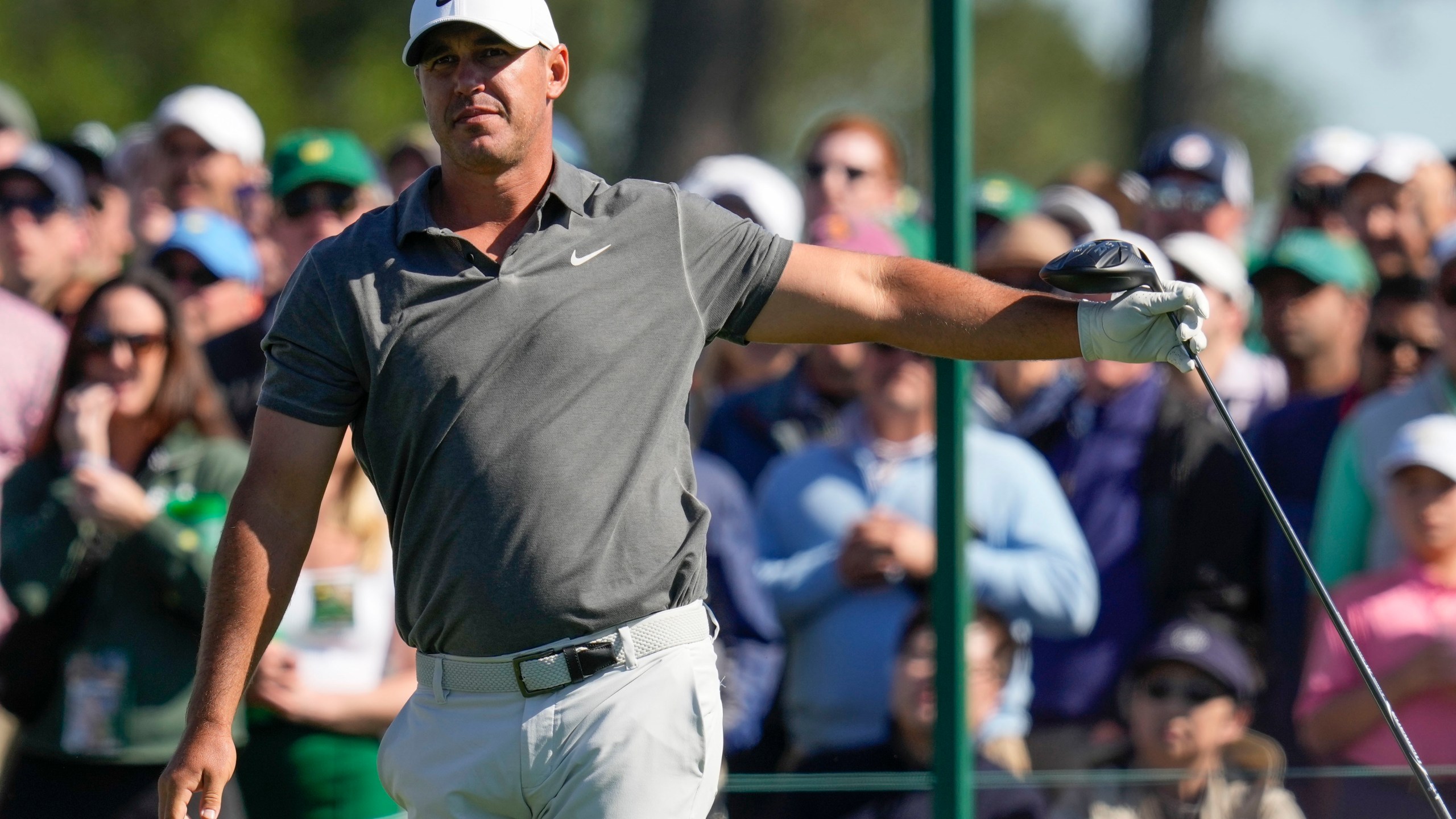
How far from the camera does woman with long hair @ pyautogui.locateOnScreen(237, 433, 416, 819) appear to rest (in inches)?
186

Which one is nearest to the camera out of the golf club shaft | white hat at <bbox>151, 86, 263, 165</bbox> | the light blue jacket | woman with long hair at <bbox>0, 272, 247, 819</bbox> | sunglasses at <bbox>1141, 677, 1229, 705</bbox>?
the golf club shaft

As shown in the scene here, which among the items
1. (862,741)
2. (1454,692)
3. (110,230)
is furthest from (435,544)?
(110,230)

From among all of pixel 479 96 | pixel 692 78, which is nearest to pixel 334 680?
pixel 479 96

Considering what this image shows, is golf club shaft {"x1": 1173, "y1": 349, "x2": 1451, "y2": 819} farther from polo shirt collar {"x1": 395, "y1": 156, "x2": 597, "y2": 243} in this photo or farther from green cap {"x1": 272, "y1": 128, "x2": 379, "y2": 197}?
green cap {"x1": 272, "y1": 128, "x2": 379, "y2": 197}

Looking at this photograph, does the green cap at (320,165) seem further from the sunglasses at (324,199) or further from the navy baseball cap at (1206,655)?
the navy baseball cap at (1206,655)

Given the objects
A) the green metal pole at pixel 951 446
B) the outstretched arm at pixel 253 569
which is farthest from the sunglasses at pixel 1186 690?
the outstretched arm at pixel 253 569

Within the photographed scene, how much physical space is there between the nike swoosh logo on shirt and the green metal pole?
117 centimetres

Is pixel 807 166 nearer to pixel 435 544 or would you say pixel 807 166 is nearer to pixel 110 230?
pixel 110 230

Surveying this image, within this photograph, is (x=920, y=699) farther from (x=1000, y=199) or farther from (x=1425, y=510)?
(x=1000, y=199)

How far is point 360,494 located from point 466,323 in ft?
5.77

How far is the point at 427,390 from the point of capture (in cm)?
326

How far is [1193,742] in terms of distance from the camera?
5.01m

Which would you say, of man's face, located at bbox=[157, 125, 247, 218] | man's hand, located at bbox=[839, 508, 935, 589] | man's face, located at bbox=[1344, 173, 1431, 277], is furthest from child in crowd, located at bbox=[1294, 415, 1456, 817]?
man's face, located at bbox=[157, 125, 247, 218]

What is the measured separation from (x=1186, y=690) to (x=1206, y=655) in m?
0.11
